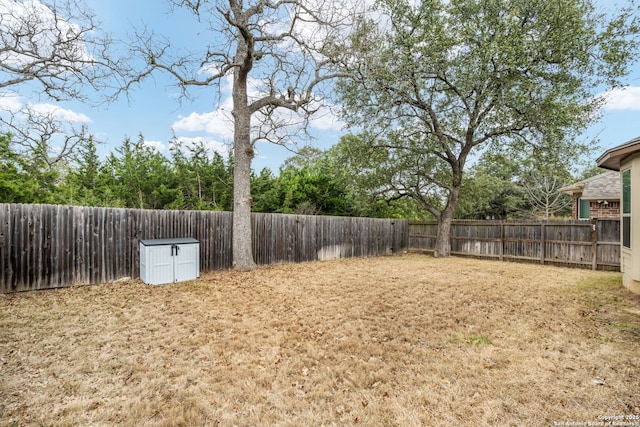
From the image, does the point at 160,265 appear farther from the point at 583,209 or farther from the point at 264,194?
the point at 583,209

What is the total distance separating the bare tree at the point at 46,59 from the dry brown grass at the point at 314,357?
554 centimetres

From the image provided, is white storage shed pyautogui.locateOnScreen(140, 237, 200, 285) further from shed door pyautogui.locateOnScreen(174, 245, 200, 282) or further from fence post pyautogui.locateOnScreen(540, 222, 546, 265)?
fence post pyautogui.locateOnScreen(540, 222, 546, 265)

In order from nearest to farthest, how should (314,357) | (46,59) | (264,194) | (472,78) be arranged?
(314,357), (46,59), (472,78), (264,194)

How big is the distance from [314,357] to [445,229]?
10297 millimetres

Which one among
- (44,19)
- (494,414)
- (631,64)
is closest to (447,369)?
(494,414)

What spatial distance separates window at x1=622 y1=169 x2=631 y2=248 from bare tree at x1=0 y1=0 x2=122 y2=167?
12.0 meters

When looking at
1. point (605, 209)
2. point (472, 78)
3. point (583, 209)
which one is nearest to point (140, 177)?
point (472, 78)

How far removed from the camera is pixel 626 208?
598cm

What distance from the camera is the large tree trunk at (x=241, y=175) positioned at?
7664 mm

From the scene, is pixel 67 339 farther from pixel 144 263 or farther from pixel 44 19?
pixel 44 19

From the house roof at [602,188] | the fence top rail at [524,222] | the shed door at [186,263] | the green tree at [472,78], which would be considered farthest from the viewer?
the house roof at [602,188]

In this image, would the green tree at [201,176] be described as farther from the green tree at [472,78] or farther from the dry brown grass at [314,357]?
the dry brown grass at [314,357]

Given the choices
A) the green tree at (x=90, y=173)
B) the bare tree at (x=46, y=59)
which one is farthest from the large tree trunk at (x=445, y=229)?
the green tree at (x=90, y=173)

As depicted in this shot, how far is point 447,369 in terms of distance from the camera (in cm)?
272
